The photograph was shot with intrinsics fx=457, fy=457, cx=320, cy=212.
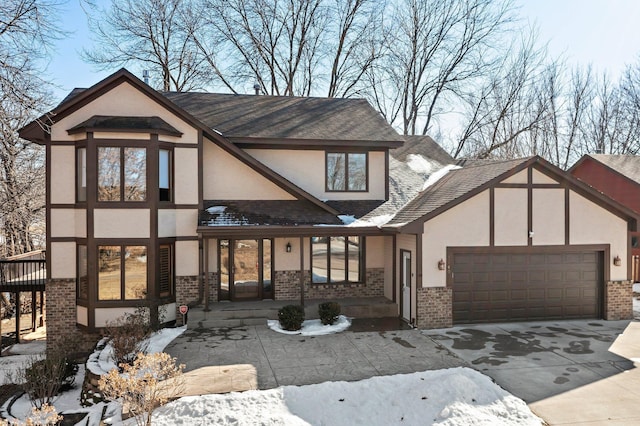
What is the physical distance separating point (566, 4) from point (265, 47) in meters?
17.1

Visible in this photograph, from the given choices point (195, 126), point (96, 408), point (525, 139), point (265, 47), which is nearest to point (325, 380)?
point (96, 408)

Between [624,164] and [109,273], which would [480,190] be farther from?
[624,164]

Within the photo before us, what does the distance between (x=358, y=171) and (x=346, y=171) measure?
427mm

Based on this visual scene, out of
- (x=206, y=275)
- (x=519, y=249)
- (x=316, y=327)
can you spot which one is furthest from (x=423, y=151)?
(x=206, y=275)

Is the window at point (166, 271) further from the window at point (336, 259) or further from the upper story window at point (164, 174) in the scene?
the window at point (336, 259)

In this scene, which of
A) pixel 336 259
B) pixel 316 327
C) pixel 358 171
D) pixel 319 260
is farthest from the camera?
pixel 358 171

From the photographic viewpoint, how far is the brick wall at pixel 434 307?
1227 centimetres

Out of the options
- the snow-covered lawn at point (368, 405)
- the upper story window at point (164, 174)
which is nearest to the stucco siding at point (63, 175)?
the upper story window at point (164, 174)

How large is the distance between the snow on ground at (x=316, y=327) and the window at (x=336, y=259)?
5.95ft

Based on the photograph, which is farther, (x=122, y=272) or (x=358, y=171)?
(x=358, y=171)

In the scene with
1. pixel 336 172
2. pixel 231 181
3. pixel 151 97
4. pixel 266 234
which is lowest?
pixel 266 234

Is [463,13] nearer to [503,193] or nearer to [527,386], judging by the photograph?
[503,193]

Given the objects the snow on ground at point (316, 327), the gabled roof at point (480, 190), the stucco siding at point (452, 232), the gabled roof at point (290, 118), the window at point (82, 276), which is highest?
the gabled roof at point (290, 118)

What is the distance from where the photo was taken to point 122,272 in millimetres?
12516
